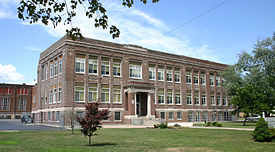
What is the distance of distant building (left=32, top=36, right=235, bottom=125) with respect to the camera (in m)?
35.1

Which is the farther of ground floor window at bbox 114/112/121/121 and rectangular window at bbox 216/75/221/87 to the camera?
rectangular window at bbox 216/75/221/87

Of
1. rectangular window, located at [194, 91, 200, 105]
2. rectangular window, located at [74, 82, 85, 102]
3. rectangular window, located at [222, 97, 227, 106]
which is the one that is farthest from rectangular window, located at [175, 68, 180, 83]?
rectangular window, located at [74, 82, 85, 102]

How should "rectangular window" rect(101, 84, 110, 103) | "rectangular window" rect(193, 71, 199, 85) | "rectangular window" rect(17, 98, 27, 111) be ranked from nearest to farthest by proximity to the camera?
"rectangular window" rect(101, 84, 110, 103), "rectangular window" rect(193, 71, 199, 85), "rectangular window" rect(17, 98, 27, 111)

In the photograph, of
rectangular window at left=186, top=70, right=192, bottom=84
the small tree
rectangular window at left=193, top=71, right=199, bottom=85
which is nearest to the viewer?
the small tree

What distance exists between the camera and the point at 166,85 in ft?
147

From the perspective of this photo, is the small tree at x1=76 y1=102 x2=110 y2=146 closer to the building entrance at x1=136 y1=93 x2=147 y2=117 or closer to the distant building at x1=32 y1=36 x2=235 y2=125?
the distant building at x1=32 y1=36 x2=235 y2=125

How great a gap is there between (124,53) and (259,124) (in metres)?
27.0

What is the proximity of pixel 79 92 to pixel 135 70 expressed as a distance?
33.3 feet

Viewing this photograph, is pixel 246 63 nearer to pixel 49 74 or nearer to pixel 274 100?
pixel 274 100

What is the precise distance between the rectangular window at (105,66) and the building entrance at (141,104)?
20.2 feet

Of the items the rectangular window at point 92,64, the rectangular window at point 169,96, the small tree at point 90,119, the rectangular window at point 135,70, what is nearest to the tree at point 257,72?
the rectangular window at point 169,96

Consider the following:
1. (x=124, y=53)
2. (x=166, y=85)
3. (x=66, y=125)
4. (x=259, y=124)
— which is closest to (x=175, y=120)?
(x=166, y=85)

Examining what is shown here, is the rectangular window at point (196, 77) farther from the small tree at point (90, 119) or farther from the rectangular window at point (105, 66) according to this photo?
the small tree at point (90, 119)

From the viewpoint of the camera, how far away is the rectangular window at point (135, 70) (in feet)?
134
